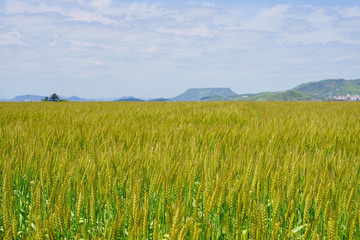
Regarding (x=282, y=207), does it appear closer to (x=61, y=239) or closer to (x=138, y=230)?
(x=138, y=230)

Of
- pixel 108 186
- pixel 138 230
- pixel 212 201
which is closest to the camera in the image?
pixel 138 230

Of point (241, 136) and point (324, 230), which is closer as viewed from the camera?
point (324, 230)

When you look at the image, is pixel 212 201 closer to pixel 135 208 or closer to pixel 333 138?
pixel 135 208

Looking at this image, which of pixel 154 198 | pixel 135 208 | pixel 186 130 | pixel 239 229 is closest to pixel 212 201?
pixel 239 229

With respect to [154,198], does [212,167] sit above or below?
above

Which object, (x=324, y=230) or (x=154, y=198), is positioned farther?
(x=154, y=198)

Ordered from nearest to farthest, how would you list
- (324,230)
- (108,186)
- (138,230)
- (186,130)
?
(138,230) < (324,230) < (108,186) < (186,130)

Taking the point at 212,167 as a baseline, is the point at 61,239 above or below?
below

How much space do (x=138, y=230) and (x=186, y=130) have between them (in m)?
2.26

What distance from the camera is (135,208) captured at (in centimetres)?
89

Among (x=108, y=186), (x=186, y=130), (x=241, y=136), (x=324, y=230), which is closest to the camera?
(x=324, y=230)

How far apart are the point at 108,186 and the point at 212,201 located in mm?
559

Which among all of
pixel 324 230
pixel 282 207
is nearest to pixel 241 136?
pixel 282 207

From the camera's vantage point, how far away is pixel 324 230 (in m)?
1.08
